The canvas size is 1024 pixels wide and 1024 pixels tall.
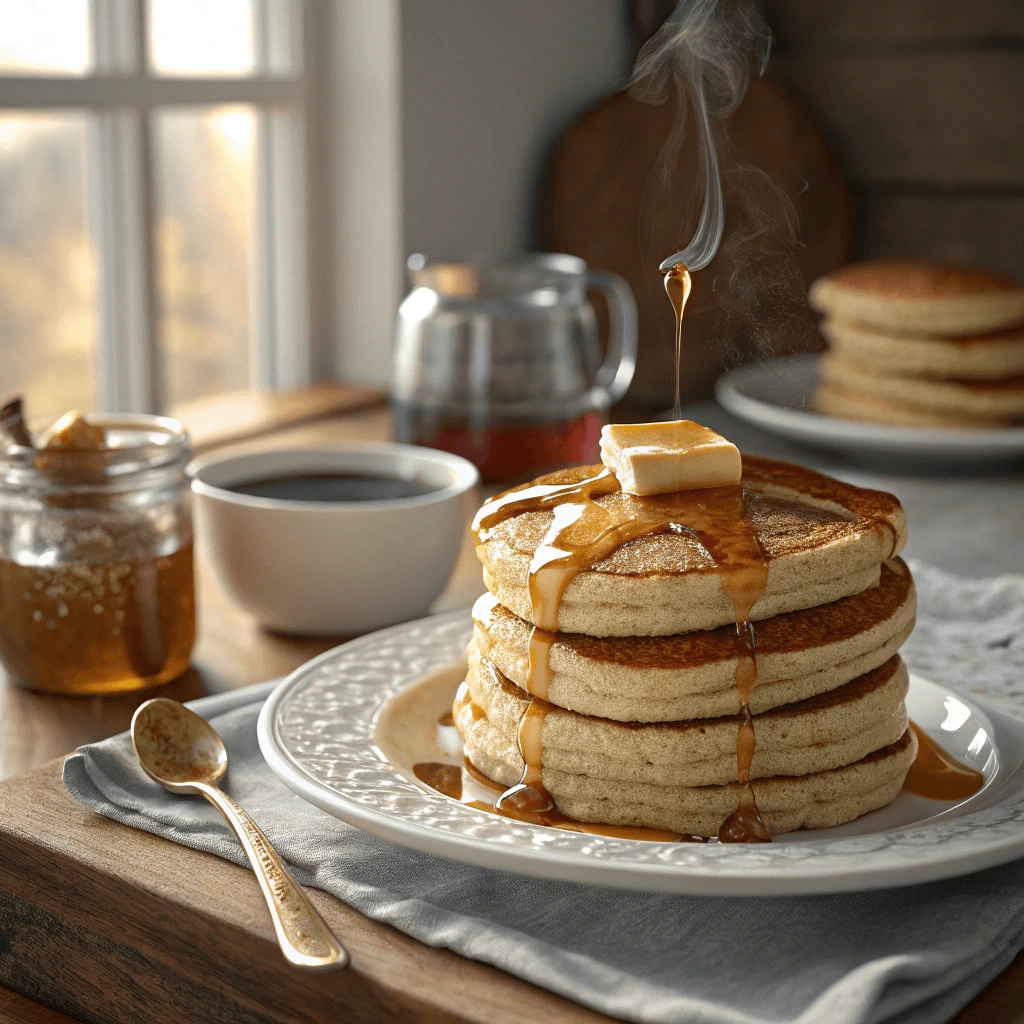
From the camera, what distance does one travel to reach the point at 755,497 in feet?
2.81

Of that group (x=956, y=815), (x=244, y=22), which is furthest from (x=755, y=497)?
(x=244, y=22)

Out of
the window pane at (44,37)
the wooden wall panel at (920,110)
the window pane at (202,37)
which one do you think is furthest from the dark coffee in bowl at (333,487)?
the wooden wall panel at (920,110)

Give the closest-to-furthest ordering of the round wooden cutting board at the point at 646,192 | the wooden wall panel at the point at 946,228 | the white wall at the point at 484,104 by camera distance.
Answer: the white wall at the point at 484,104 < the round wooden cutting board at the point at 646,192 < the wooden wall panel at the point at 946,228

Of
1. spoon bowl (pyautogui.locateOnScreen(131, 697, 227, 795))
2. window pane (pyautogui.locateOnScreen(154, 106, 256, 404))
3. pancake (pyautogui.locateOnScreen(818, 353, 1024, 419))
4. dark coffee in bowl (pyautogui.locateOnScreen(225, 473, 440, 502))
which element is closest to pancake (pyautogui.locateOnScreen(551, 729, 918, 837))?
spoon bowl (pyautogui.locateOnScreen(131, 697, 227, 795))

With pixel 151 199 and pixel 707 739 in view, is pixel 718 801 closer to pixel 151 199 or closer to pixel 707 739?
pixel 707 739

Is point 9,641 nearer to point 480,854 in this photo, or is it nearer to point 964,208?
point 480,854

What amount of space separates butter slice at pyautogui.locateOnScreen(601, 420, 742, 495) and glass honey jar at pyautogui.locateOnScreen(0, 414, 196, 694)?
0.39 m

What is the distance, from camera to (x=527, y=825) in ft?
2.26

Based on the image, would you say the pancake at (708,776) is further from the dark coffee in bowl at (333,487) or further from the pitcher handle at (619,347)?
the pitcher handle at (619,347)

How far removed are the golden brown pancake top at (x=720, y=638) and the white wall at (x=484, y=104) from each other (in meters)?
1.43

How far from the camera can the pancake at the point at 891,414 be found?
1.88 meters

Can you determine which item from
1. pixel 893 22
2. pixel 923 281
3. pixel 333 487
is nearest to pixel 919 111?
pixel 893 22

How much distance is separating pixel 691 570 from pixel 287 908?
27cm

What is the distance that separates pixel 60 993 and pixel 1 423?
0.47m
